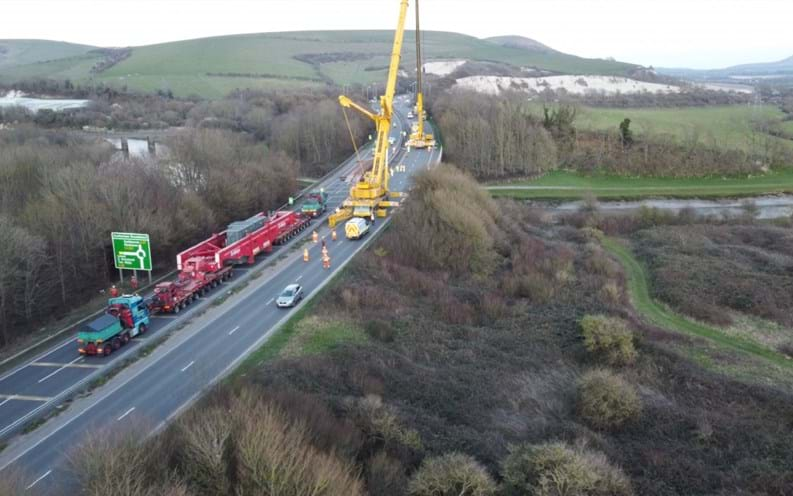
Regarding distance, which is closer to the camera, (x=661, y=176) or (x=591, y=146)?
(x=661, y=176)

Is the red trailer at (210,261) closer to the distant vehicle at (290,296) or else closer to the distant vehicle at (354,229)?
the distant vehicle at (354,229)

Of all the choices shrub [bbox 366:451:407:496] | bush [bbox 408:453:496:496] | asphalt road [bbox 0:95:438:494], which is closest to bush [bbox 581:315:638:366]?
bush [bbox 408:453:496:496]

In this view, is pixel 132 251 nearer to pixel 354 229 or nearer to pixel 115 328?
pixel 115 328

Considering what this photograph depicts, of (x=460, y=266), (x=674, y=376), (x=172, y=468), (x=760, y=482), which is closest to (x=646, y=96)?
(x=460, y=266)

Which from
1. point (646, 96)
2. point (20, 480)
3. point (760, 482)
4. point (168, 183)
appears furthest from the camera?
point (646, 96)

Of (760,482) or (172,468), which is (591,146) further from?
(172,468)

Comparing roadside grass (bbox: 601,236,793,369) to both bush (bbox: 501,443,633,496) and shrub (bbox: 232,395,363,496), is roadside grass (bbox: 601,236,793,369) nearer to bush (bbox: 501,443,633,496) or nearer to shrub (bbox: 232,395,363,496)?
bush (bbox: 501,443,633,496)

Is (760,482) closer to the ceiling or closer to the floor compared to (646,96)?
closer to the floor
